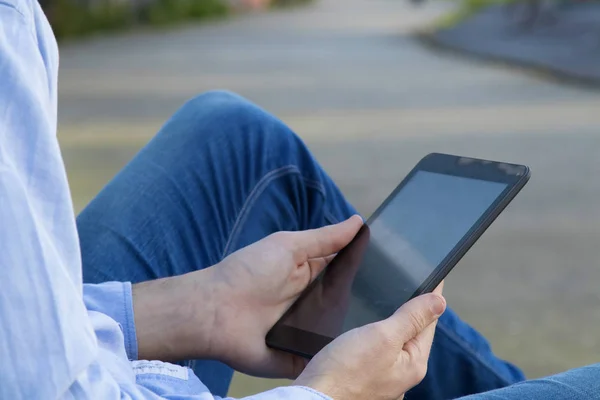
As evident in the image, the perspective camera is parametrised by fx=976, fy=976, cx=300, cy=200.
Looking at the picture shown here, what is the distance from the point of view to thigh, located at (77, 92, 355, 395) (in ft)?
4.42

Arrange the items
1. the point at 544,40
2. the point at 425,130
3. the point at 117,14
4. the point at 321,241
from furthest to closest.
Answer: the point at 117,14 → the point at 544,40 → the point at 425,130 → the point at 321,241

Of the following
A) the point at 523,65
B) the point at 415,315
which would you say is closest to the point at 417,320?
the point at 415,315

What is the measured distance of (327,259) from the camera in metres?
1.33

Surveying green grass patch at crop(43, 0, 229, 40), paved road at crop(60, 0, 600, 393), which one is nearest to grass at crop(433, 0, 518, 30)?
paved road at crop(60, 0, 600, 393)

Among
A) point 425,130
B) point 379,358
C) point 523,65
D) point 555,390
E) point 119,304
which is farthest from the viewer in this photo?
point 523,65

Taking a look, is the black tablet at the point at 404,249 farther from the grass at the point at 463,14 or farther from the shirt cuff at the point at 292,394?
the grass at the point at 463,14

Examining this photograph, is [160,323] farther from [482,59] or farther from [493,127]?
[482,59]

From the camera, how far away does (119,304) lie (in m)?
1.18

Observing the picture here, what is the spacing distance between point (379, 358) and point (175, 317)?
328 mm

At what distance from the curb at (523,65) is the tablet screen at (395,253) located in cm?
571

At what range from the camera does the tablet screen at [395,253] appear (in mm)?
1184

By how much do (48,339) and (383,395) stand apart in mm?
416

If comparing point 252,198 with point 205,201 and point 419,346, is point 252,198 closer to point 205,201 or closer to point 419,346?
point 205,201

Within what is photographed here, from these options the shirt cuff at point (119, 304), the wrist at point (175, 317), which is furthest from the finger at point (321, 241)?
the shirt cuff at point (119, 304)
